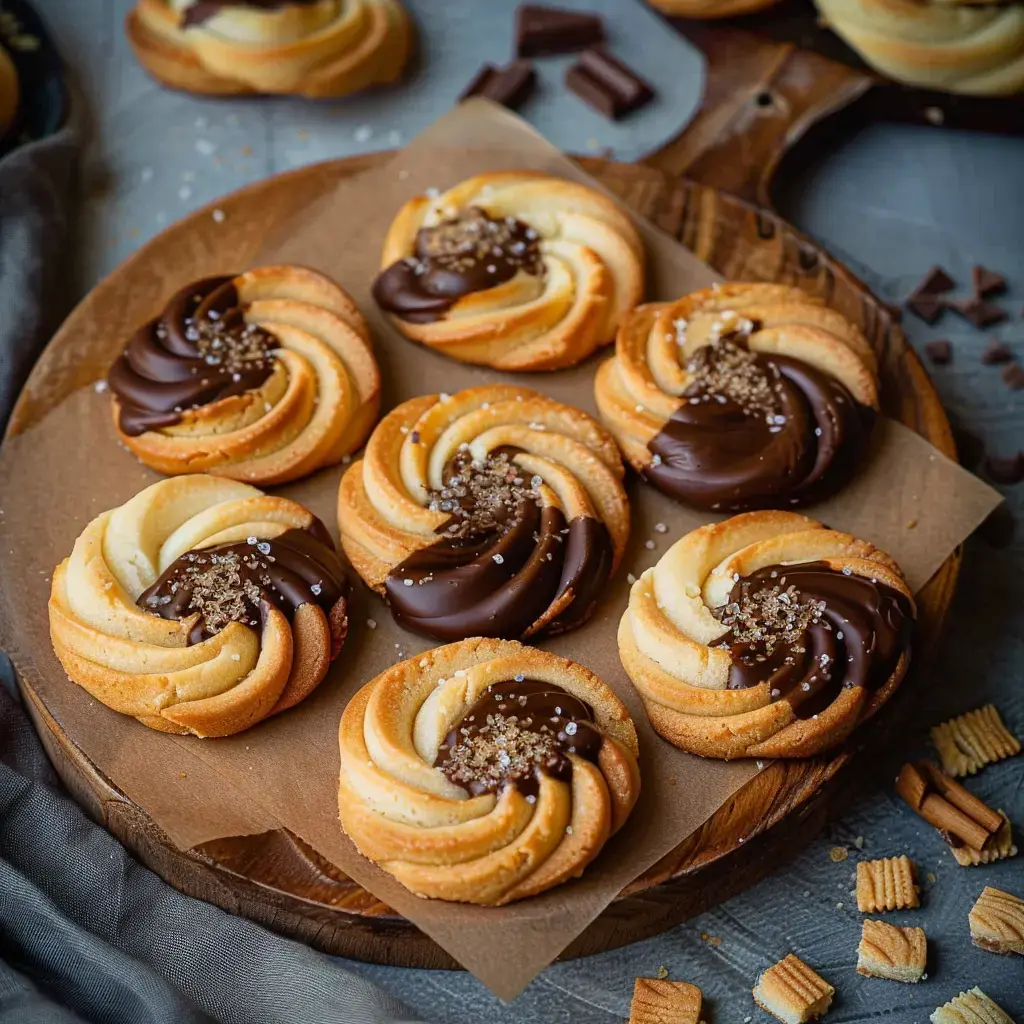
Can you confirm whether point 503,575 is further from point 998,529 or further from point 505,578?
point 998,529

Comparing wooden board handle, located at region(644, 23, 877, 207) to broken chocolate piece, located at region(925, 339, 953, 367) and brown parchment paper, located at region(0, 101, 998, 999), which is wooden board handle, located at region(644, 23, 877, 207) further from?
broken chocolate piece, located at region(925, 339, 953, 367)

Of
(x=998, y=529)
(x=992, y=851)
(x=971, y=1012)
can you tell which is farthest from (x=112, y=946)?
(x=998, y=529)

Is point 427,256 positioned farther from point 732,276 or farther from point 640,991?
point 640,991

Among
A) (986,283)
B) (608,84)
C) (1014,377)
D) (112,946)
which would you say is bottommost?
(112,946)

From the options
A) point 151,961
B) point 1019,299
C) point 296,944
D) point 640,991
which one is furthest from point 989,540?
point 151,961

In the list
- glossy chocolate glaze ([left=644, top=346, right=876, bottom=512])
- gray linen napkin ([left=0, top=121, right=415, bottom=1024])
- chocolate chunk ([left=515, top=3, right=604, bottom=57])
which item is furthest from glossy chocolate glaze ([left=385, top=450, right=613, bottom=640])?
chocolate chunk ([left=515, top=3, right=604, bottom=57])

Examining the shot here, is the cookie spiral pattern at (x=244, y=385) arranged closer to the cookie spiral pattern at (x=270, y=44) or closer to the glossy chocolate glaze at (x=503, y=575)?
the glossy chocolate glaze at (x=503, y=575)
